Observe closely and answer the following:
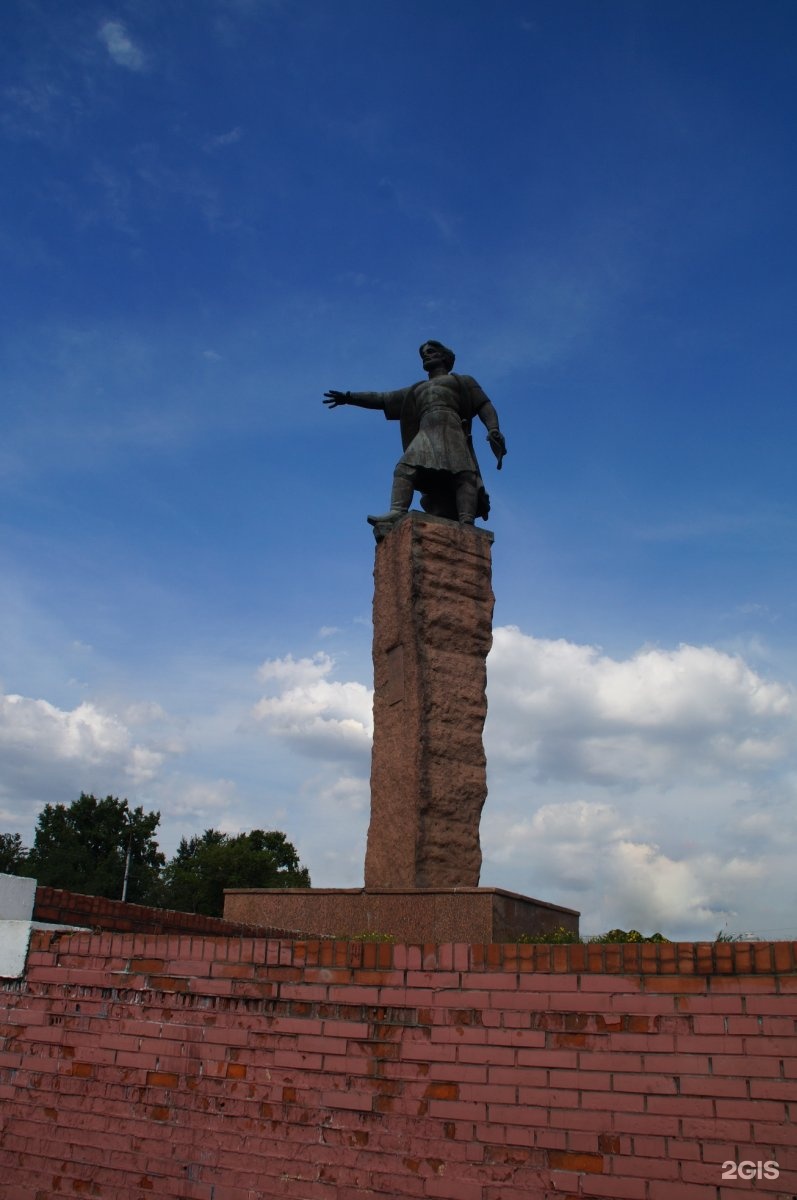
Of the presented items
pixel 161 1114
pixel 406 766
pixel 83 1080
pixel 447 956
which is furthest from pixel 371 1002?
pixel 406 766

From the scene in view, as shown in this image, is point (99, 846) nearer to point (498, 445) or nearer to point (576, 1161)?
point (498, 445)

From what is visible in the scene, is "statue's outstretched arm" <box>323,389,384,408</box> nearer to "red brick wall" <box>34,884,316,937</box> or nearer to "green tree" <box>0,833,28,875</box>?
"red brick wall" <box>34,884,316,937</box>

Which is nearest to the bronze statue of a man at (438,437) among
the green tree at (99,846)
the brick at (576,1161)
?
the brick at (576,1161)

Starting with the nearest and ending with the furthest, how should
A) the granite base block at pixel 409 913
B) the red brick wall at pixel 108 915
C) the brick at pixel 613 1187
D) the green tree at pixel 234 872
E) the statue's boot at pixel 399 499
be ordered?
the brick at pixel 613 1187, the red brick wall at pixel 108 915, the granite base block at pixel 409 913, the statue's boot at pixel 399 499, the green tree at pixel 234 872

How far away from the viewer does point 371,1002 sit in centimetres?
346

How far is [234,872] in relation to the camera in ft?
105

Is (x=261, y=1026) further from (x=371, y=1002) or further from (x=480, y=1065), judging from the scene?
(x=480, y=1065)

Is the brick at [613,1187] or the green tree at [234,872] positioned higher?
the green tree at [234,872]

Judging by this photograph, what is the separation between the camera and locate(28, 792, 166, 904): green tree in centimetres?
3594

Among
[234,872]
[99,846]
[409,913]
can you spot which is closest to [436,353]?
[409,913]

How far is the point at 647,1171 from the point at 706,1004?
0.49 m

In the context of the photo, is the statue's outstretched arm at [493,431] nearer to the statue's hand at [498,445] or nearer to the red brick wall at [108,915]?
the statue's hand at [498,445]

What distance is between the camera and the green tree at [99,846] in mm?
35938

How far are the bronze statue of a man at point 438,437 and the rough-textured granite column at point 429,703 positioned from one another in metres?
0.49
